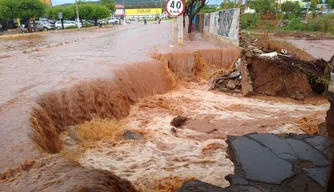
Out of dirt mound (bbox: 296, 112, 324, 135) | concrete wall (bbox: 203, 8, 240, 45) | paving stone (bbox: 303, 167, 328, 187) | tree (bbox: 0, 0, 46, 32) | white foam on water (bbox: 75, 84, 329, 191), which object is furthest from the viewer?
tree (bbox: 0, 0, 46, 32)

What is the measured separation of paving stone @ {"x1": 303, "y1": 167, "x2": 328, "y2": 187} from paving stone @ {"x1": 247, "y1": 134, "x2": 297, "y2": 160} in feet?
Result: 1.16

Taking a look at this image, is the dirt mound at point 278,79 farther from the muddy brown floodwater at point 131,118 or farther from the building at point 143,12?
the building at point 143,12

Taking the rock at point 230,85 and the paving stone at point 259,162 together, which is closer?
the paving stone at point 259,162

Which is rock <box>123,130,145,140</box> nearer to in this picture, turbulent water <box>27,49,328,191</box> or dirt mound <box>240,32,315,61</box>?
turbulent water <box>27,49,328,191</box>

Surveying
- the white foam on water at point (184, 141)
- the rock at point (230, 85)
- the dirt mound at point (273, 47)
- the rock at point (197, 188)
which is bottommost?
the white foam on water at point (184, 141)

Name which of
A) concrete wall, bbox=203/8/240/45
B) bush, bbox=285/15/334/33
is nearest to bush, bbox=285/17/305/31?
bush, bbox=285/15/334/33

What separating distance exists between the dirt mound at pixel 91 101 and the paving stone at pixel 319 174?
331 cm

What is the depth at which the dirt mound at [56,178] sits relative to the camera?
2.82m

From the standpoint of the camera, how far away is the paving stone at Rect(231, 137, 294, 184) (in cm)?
330

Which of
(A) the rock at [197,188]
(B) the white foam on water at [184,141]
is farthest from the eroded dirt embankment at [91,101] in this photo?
(A) the rock at [197,188]

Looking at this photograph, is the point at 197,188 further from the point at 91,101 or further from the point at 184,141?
the point at 91,101

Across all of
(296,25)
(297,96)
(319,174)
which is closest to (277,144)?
(319,174)

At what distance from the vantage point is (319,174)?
10.7 feet

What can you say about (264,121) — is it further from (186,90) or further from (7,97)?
(7,97)
